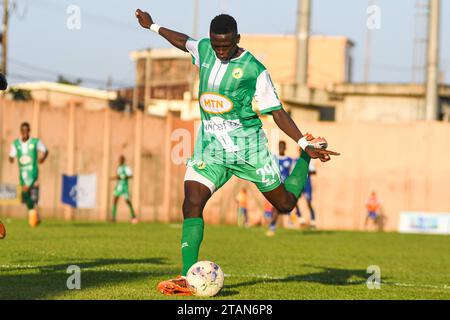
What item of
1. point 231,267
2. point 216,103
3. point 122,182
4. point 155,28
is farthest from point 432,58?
point 216,103

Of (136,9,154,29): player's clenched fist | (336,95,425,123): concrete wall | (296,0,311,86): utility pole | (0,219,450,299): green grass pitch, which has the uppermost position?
(296,0,311,86): utility pole

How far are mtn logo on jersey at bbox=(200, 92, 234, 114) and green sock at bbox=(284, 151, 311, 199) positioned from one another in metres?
1.25

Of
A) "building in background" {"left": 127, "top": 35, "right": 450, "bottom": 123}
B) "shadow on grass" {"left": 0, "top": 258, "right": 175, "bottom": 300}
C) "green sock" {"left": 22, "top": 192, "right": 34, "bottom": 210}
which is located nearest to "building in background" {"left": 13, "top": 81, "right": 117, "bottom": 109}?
"building in background" {"left": 127, "top": 35, "right": 450, "bottom": 123}

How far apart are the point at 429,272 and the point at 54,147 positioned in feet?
70.8

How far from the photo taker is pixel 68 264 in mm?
12055

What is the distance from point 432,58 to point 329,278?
28.1 m

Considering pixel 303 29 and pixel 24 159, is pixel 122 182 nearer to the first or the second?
pixel 24 159

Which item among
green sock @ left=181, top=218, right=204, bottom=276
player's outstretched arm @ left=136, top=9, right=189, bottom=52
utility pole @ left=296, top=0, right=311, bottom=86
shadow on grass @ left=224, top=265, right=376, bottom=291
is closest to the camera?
green sock @ left=181, top=218, right=204, bottom=276

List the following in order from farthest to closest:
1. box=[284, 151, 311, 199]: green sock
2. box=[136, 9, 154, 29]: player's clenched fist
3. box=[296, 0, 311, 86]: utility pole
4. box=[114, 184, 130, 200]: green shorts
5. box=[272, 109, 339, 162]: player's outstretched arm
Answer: box=[296, 0, 311, 86]: utility pole < box=[114, 184, 130, 200]: green shorts < box=[136, 9, 154, 29]: player's clenched fist < box=[284, 151, 311, 199]: green sock < box=[272, 109, 339, 162]: player's outstretched arm

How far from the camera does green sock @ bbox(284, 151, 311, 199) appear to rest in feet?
33.0

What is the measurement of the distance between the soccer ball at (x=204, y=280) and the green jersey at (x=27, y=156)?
14090 millimetres

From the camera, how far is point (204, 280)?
875 centimetres

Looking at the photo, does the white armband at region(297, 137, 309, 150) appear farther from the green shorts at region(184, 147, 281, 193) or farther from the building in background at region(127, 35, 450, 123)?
the building in background at region(127, 35, 450, 123)
